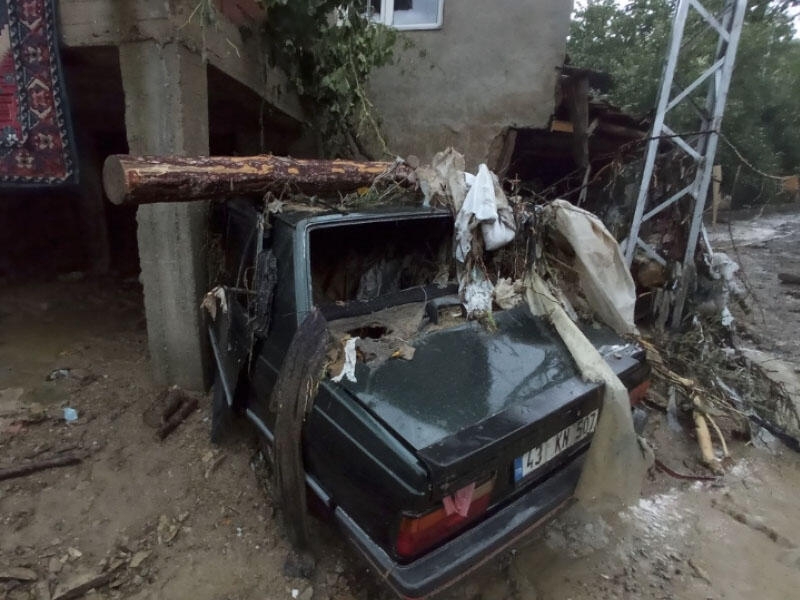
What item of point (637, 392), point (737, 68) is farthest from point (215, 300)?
point (737, 68)

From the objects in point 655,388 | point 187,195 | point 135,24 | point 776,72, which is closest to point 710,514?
point 655,388

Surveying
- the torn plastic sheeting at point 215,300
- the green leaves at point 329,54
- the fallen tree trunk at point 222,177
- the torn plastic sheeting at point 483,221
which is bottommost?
the torn plastic sheeting at point 215,300

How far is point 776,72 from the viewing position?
14.1m

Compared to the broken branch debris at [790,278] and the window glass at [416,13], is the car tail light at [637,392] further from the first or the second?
the broken branch debris at [790,278]

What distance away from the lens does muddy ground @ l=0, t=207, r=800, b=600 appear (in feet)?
7.34

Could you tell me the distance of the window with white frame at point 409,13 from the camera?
249 inches

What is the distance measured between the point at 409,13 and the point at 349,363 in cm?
623

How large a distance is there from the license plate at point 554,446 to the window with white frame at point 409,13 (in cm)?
596

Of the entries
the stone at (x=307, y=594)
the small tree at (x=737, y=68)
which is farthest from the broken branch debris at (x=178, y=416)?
the small tree at (x=737, y=68)

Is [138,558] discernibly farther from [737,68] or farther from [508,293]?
[737,68]

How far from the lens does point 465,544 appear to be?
1.74m

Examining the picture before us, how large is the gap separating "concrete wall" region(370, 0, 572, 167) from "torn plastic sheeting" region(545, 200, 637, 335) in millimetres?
3866

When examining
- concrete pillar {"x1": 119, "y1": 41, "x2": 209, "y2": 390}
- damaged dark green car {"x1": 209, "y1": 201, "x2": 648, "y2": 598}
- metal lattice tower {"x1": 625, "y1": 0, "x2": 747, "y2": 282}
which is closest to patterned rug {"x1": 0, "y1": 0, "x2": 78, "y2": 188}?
concrete pillar {"x1": 119, "y1": 41, "x2": 209, "y2": 390}

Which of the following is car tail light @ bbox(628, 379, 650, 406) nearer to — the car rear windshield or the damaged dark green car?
the damaged dark green car
